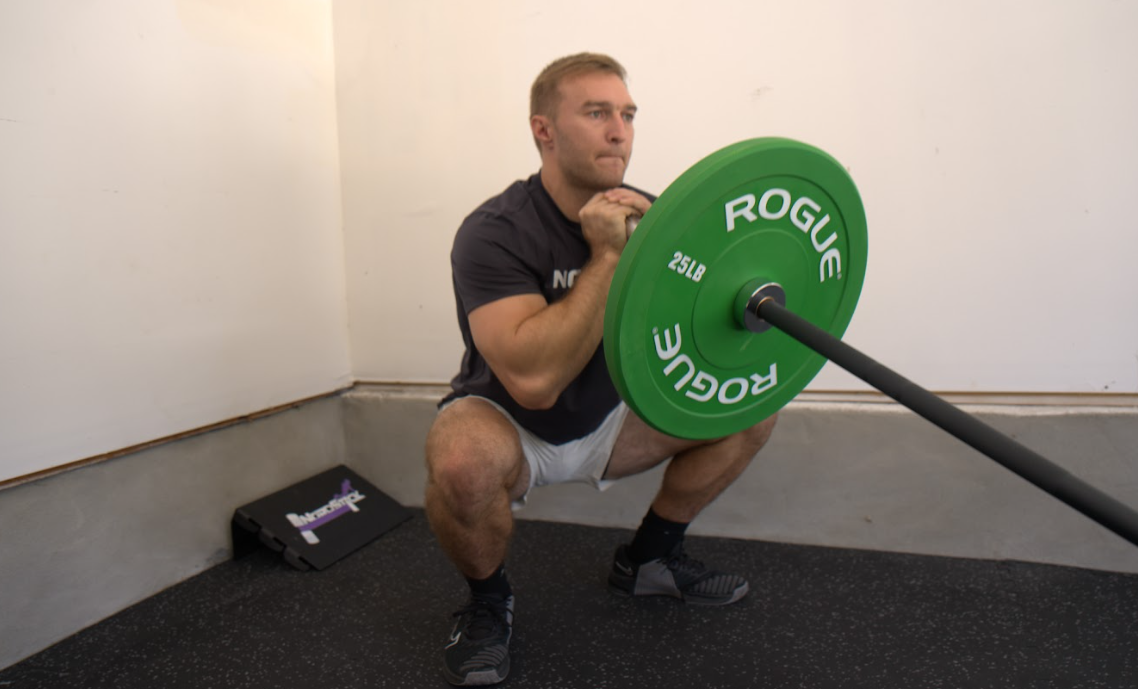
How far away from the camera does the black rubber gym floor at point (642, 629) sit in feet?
4.32

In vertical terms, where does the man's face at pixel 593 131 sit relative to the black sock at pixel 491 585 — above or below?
above

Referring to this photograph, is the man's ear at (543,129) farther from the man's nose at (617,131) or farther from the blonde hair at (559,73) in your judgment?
the man's nose at (617,131)

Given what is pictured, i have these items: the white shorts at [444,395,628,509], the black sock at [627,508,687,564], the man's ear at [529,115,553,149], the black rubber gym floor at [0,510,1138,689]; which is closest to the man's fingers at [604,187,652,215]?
the man's ear at [529,115,553,149]

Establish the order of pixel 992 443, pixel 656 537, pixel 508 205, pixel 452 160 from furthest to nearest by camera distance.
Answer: pixel 452 160
pixel 656 537
pixel 508 205
pixel 992 443

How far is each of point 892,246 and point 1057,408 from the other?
0.50m

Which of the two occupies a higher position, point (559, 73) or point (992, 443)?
point (559, 73)

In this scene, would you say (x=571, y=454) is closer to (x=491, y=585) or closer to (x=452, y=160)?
(x=491, y=585)

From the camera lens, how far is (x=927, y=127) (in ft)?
5.61

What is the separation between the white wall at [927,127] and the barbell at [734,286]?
0.64 metres

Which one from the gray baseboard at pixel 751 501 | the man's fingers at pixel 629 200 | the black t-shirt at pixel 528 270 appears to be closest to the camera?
the man's fingers at pixel 629 200

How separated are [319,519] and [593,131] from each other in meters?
1.19

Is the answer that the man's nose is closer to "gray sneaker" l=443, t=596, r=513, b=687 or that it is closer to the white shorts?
the white shorts

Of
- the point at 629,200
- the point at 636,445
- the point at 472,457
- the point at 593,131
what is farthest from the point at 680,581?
the point at 593,131

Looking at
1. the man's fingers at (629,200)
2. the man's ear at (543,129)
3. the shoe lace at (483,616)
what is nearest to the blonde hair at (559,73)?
the man's ear at (543,129)
